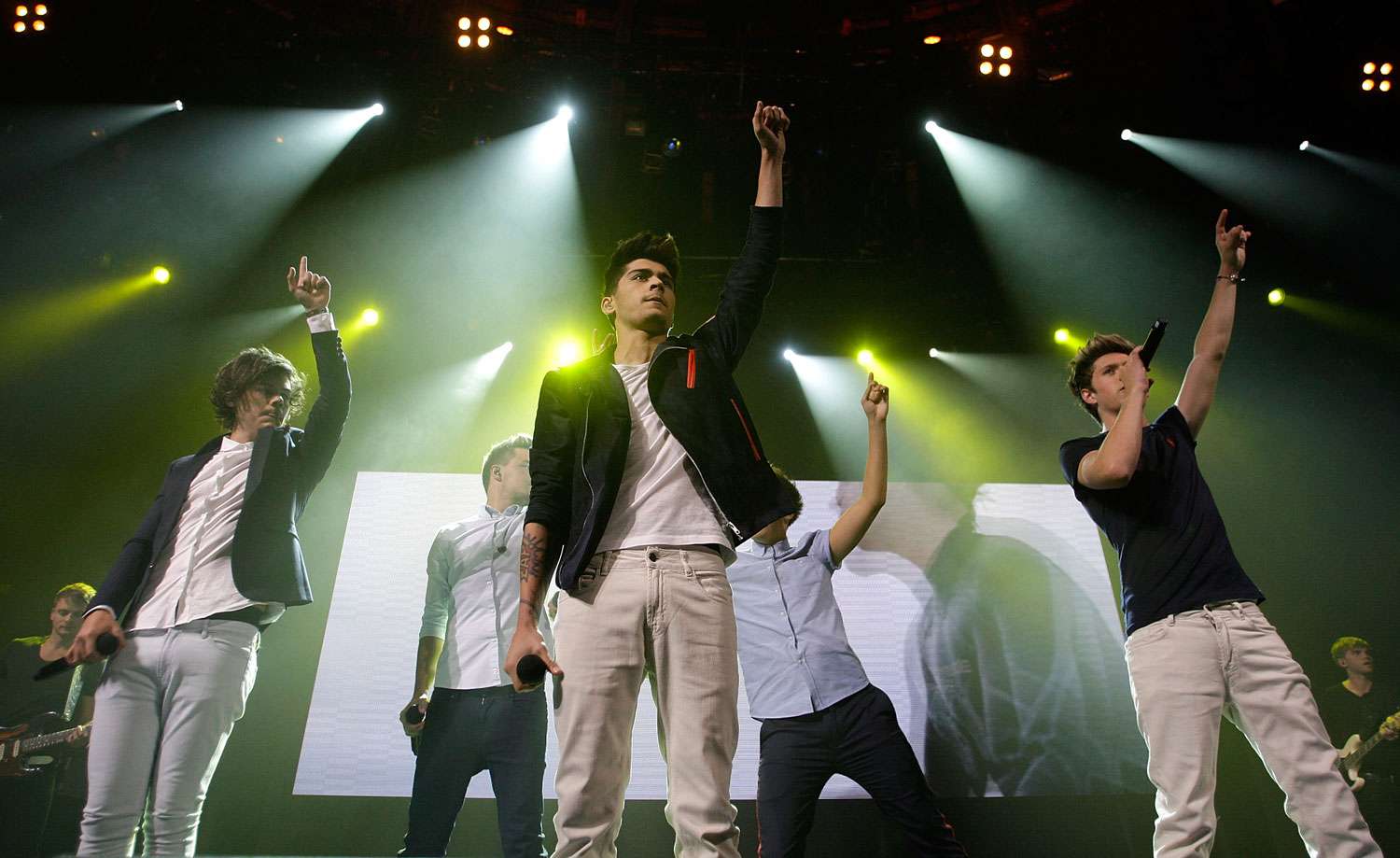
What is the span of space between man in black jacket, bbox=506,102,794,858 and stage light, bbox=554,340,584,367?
13.1 feet

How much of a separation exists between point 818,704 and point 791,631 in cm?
34

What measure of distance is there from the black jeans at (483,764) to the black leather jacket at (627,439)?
1.63 m

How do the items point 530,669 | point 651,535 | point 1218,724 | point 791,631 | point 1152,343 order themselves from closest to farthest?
point 530,669, point 651,535, point 1218,724, point 1152,343, point 791,631

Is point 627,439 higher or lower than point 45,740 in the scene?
higher

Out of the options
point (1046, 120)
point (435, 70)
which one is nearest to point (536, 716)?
point (435, 70)

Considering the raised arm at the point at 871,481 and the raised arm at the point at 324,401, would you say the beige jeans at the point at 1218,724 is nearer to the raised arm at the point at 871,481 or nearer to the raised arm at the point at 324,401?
the raised arm at the point at 871,481

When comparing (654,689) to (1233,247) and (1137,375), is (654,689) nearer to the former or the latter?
(1137,375)

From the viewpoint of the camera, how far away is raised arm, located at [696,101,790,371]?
2.22 metres

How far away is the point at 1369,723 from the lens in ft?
15.8

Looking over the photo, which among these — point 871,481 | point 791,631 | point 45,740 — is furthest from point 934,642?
point 45,740

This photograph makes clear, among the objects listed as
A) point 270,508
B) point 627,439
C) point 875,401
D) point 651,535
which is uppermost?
point 875,401

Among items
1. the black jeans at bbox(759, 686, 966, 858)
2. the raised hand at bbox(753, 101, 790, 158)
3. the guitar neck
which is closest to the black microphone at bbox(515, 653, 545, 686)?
the raised hand at bbox(753, 101, 790, 158)

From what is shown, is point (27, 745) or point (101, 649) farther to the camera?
point (27, 745)

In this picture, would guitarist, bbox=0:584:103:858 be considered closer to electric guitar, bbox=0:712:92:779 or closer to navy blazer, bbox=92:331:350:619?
electric guitar, bbox=0:712:92:779
